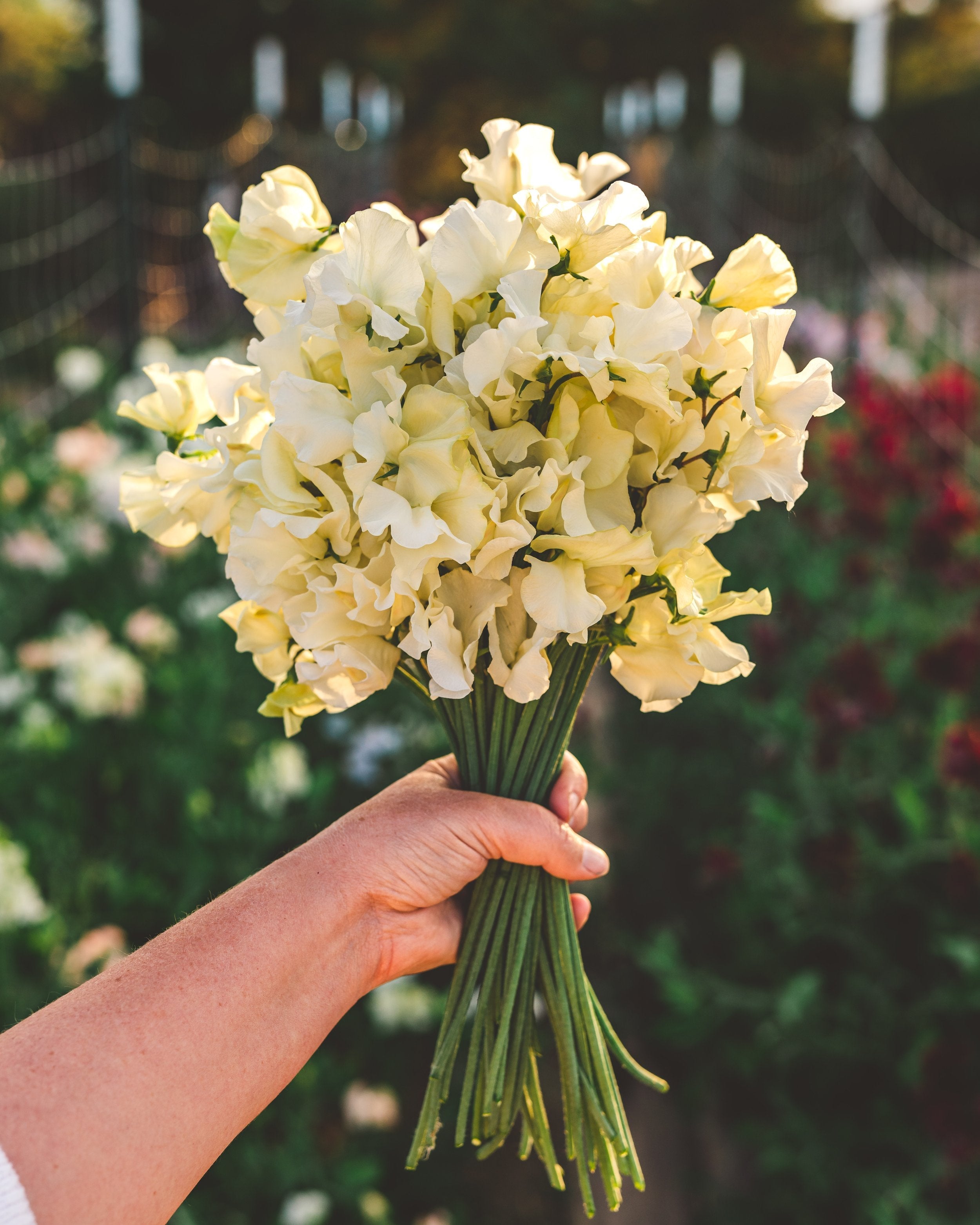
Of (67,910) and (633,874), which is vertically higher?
(67,910)

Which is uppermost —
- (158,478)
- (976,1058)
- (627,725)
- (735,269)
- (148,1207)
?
(735,269)

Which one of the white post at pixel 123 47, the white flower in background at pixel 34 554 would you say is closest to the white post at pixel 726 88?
the white post at pixel 123 47

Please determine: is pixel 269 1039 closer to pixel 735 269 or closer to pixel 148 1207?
pixel 148 1207

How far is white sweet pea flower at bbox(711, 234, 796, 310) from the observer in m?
0.80

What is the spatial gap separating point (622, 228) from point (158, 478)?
1.59 ft

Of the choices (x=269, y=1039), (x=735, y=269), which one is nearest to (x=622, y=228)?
(x=735, y=269)

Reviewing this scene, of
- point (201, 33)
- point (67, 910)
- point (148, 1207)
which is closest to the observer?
point (148, 1207)

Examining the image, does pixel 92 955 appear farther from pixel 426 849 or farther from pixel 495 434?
pixel 495 434

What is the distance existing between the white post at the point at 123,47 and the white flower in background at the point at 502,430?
473 centimetres

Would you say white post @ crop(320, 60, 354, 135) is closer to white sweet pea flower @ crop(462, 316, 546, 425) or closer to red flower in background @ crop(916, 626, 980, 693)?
red flower in background @ crop(916, 626, 980, 693)

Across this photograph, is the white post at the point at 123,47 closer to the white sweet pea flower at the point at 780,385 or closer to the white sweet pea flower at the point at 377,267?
the white sweet pea flower at the point at 377,267

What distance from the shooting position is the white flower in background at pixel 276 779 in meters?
1.97

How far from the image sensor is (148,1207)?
0.73 m

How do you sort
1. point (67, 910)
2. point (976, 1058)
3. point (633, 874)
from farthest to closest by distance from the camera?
point (633, 874) < point (67, 910) < point (976, 1058)
